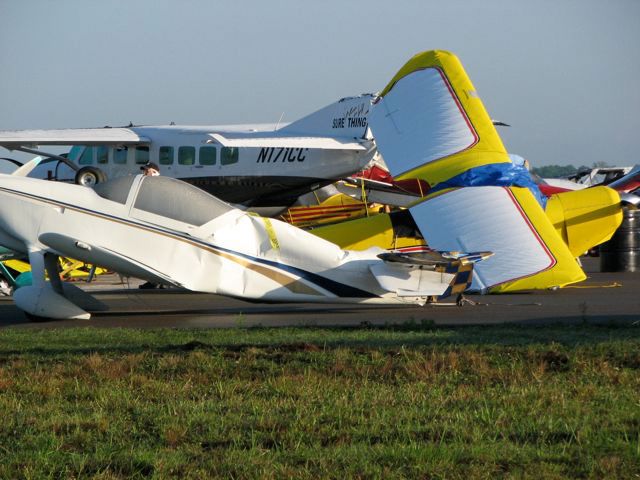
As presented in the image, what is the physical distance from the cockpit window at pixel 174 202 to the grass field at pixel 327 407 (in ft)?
9.76

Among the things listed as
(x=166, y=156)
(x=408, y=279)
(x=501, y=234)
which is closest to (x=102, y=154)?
(x=166, y=156)

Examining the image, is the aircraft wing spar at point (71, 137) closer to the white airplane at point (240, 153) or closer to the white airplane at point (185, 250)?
the white airplane at point (240, 153)

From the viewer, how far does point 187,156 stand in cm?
2686

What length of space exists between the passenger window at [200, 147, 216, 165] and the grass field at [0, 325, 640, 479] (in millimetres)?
17435

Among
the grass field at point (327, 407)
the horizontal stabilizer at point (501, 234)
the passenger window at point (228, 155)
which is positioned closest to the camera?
the grass field at point (327, 407)

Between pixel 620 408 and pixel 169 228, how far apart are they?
7.33m

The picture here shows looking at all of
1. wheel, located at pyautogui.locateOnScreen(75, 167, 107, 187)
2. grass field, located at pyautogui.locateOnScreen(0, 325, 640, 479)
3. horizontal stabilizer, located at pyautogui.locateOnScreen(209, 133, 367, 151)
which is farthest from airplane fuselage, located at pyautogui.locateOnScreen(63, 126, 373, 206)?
grass field, located at pyautogui.locateOnScreen(0, 325, 640, 479)

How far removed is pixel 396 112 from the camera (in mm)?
15914

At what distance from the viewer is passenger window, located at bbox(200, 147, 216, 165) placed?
2670cm

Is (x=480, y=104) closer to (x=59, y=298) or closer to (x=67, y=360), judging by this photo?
(x=59, y=298)

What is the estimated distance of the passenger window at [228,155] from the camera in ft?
87.5

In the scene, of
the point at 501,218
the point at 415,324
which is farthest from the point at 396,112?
the point at 415,324

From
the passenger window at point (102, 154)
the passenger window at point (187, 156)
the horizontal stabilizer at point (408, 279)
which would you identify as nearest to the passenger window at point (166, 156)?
the passenger window at point (187, 156)

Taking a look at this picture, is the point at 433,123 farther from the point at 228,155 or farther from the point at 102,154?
the point at 102,154
